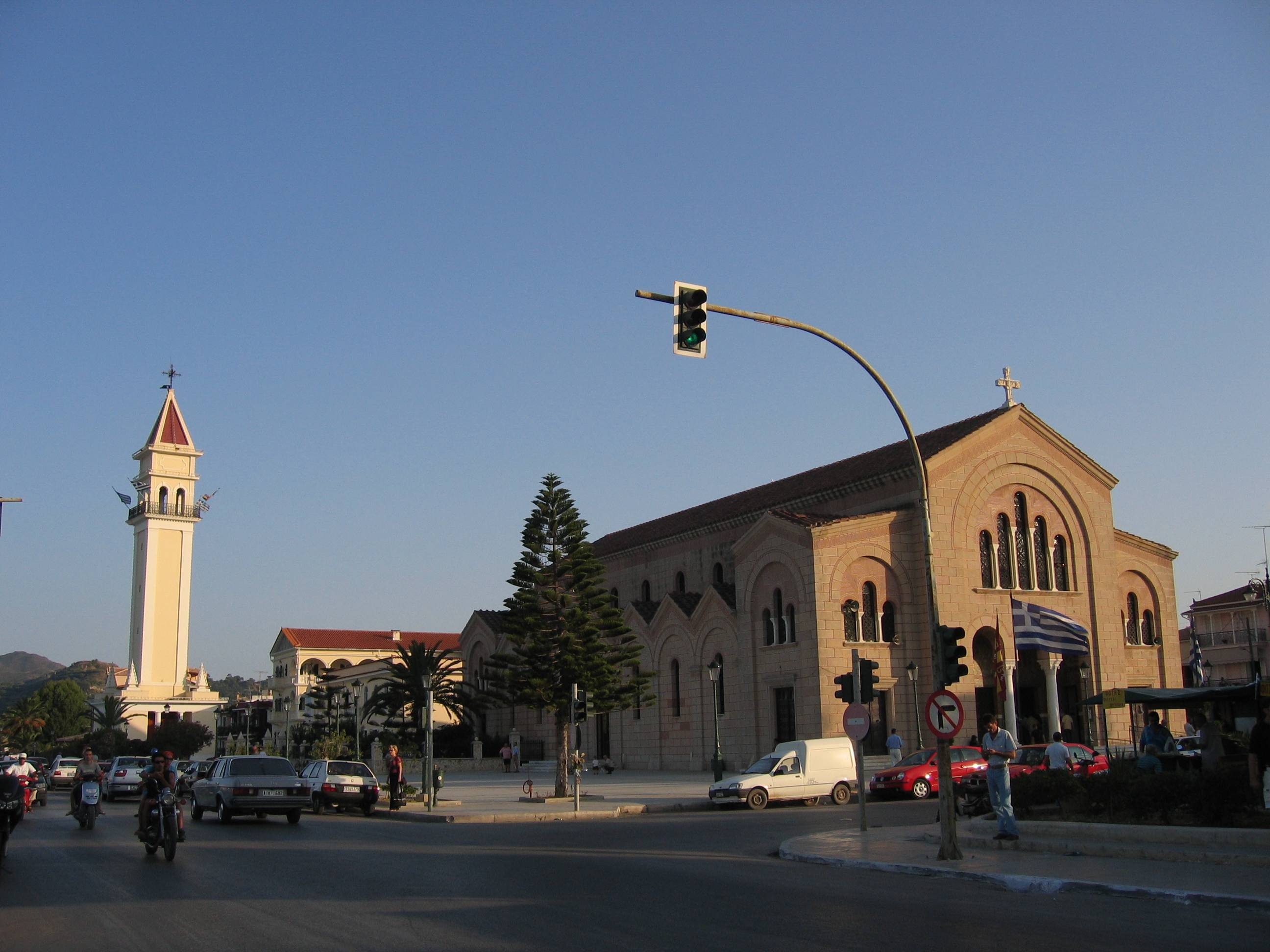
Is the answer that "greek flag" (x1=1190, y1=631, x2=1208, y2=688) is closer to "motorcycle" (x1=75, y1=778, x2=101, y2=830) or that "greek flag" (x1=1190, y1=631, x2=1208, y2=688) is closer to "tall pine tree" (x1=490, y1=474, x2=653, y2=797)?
"tall pine tree" (x1=490, y1=474, x2=653, y2=797)

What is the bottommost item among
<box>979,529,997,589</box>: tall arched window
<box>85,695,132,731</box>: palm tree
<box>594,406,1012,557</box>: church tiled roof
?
<box>85,695,132,731</box>: palm tree

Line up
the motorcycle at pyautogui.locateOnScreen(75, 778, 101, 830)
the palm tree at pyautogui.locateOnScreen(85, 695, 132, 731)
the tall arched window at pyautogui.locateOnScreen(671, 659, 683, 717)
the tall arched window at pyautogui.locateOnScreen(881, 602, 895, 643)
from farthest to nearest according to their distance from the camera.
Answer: the palm tree at pyautogui.locateOnScreen(85, 695, 132, 731) < the tall arched window at pyautogui.locateOnScreen(671, 659, 683, 717) < the tall arched window at pyautogui.locateOnScreen(881, 602, 895, 643) < the motorcycle at pyautogui.locateOnScreen(75, 778, 101, 830)

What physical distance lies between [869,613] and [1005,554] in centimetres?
643

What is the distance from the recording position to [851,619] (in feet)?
131

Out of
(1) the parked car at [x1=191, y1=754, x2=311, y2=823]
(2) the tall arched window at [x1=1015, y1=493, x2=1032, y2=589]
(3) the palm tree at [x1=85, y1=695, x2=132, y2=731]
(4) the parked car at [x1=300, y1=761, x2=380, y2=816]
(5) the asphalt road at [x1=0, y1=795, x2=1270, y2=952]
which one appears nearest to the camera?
(5) the asphalt road at [x1=0, y1=795, x2=1270, y2=952]

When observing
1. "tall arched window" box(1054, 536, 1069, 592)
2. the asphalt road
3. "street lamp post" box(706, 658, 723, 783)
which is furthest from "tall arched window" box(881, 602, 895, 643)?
the asphalt road

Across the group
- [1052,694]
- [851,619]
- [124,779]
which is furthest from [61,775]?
[1052,694]

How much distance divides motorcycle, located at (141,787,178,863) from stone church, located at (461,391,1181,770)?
84.0 ft

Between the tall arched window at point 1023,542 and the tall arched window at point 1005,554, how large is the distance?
9.6 inches

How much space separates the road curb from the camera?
36.3 ft

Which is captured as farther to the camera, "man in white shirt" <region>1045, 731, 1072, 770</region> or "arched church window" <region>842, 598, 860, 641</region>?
"arched church window" <region>842, 598, 860, 641</region>

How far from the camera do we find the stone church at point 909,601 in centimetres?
3966

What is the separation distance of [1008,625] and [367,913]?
34.7m

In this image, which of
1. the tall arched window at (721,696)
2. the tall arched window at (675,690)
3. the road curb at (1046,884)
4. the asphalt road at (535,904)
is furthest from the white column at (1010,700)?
the road curb at (1046,884)
